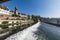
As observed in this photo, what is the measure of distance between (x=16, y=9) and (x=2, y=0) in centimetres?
9362

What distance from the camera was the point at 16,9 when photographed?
338 feet

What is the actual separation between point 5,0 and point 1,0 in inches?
15.8

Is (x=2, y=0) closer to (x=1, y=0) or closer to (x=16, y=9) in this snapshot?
(x=1, y=0)

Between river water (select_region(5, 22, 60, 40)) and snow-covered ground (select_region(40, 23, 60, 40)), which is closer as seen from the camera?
river water (select_region(5, 22, 60, 40))

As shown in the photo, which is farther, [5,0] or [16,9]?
[16,9]

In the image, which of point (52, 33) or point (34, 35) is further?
point (52, 33)

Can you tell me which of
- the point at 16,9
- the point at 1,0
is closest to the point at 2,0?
the point at 1,0

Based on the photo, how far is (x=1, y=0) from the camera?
→ 1016 centimetres

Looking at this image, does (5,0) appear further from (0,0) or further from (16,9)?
(16,9)

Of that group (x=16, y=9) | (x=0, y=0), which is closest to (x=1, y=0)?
(x=0, y=0)

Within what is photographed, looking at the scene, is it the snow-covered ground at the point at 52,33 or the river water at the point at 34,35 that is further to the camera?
the snow-covered ground at the point at 52,33

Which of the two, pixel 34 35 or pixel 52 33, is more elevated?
pixel 34 35

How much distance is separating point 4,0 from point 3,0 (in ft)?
0.28

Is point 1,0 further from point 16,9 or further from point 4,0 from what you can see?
point 16,9
